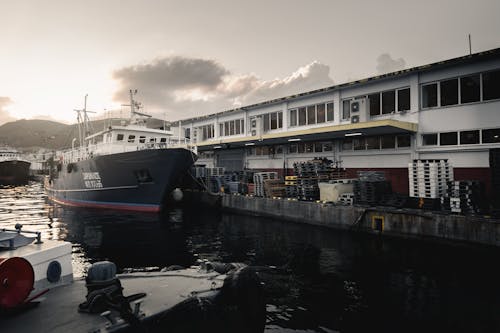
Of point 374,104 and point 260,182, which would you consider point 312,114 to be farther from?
point 260,182

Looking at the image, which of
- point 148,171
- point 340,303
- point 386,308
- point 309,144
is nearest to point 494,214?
point 386,308

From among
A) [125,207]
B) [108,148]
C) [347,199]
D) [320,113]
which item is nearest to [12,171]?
[108,148]

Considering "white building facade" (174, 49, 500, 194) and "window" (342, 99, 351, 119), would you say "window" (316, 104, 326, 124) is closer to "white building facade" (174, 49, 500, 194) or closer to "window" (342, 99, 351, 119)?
"white building facade" (174, 49, 500, 194)

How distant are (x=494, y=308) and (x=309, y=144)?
1936 cm

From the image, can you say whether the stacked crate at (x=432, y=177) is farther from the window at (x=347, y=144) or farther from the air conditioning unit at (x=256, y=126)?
the air conditioning unit at (x=256, y=126)

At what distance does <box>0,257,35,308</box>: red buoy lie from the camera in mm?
4348

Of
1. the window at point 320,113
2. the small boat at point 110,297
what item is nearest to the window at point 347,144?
the window at point 320,113

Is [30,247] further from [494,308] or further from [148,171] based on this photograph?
[148,171]

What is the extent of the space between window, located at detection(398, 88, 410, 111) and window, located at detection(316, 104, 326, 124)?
241 inches

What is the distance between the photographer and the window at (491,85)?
17234 millimetres

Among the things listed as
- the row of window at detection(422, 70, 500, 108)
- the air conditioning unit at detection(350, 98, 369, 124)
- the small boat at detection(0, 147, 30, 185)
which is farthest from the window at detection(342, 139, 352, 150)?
the small boat at detection(0, 147, 30, 185)

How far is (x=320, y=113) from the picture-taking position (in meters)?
26.1

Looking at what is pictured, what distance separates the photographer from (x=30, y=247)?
5.70 metres

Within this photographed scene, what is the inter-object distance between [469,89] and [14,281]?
22560 mm
